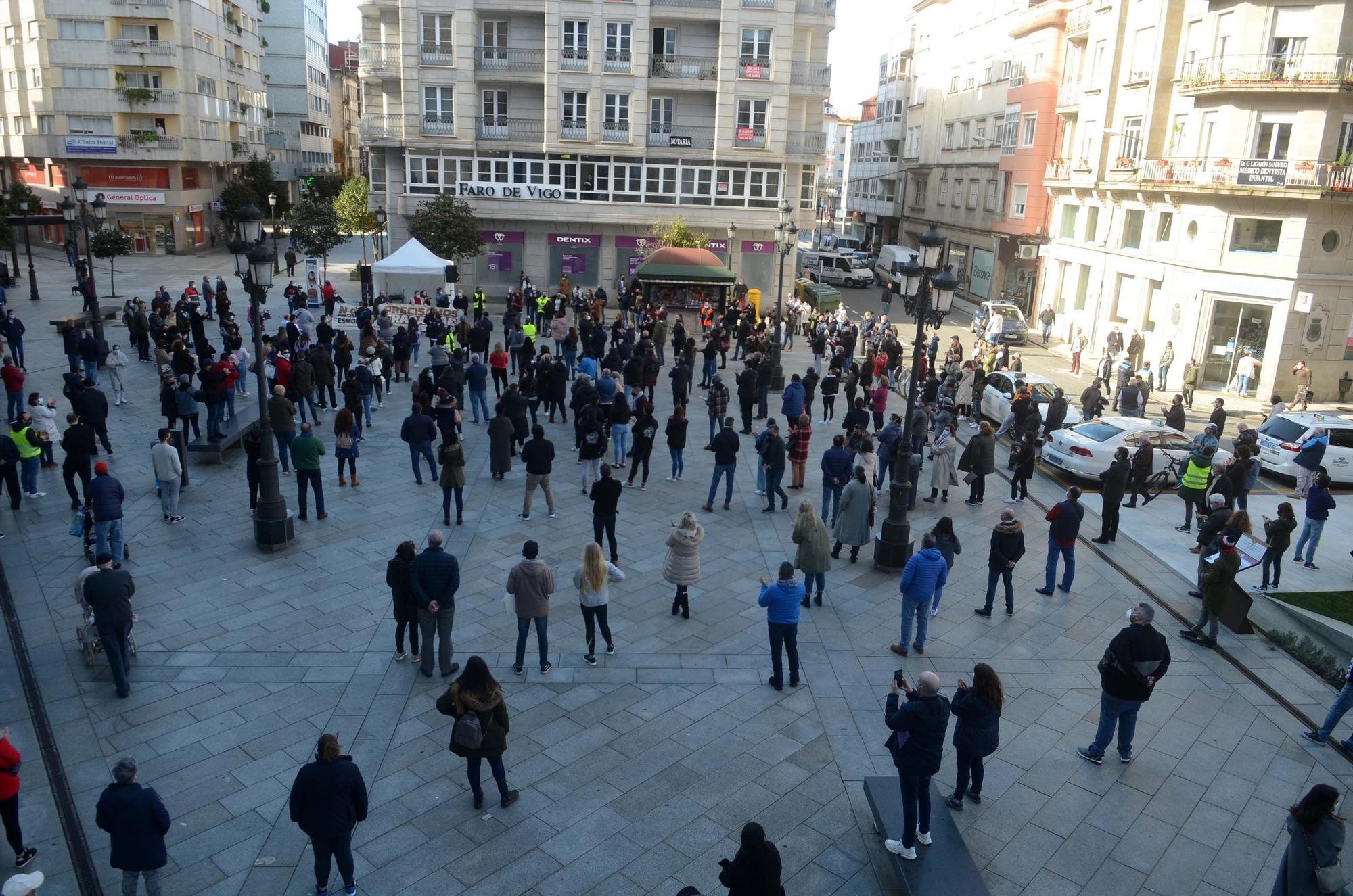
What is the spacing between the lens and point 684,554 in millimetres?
11406

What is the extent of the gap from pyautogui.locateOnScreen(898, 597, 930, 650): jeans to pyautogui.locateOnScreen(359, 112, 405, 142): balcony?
36.3 m

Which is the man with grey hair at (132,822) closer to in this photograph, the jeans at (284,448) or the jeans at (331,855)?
the jeans at (331,855)

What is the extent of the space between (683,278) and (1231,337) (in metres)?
17.7

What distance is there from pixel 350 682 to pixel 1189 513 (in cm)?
1393

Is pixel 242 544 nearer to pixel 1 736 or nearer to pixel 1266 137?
pixel 1 736

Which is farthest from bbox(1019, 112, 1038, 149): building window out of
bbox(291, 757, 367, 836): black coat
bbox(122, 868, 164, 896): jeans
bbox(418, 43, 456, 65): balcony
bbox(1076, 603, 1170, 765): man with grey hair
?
bbox(122, 868, 164, 896): jeans

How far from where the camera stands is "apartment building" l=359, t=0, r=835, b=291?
3997cm

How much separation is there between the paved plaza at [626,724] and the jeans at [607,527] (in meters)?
0.42

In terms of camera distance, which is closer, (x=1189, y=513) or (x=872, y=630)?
(x=872, y=630)

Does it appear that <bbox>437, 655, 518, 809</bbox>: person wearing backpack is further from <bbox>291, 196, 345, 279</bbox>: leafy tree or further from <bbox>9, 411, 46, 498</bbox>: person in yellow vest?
<bbox>291, 196, 345, 279</bbox>: leafy tree

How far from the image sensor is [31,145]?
176ft

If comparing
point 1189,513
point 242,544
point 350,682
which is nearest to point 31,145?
point 242,544

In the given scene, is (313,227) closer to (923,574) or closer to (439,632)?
(439,632)

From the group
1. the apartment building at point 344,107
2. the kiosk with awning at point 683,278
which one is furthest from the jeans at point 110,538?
the apartment building at point 344,107
